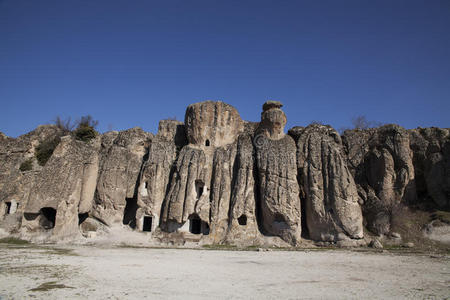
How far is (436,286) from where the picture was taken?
10.2 m

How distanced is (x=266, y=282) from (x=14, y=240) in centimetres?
1993

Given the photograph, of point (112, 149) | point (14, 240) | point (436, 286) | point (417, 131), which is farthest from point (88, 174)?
point (417, 131)

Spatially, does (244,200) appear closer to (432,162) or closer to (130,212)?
(130,212)

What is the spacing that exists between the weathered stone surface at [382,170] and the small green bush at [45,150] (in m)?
26.5

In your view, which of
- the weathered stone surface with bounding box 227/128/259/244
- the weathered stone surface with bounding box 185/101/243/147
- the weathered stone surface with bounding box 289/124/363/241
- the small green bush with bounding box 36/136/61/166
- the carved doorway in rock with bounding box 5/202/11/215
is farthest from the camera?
the weathered stone surface with bounding box 185/101/243/147

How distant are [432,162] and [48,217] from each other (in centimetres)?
3074

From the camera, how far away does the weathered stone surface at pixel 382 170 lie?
974 inches

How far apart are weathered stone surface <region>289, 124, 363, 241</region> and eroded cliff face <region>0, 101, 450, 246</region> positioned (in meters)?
0.08

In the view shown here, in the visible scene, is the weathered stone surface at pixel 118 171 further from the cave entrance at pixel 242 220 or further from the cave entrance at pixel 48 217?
the cave entrance at pixel 242 220

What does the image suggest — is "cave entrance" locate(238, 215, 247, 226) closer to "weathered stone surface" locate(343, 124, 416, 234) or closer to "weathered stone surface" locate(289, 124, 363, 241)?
"weathered stone surface" locate(289, 124, 363, 241)

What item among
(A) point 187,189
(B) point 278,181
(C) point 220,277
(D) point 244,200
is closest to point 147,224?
(A) point 187,189

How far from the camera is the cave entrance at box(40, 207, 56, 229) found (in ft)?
77.7

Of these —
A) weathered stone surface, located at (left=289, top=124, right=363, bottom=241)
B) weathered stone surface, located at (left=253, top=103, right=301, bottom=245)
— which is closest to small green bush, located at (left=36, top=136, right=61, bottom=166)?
weathered stone surface, located at (left=253, top=103, right=301, bottom=245)

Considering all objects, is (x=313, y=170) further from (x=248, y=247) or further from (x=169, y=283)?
(x=169, y=283)
